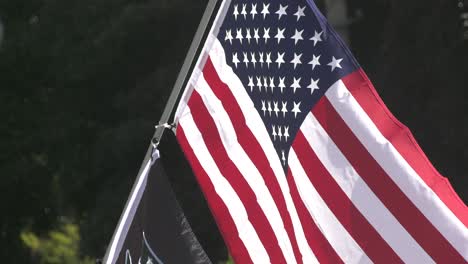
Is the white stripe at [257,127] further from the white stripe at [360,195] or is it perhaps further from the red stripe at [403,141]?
the red stripe at [403,141]

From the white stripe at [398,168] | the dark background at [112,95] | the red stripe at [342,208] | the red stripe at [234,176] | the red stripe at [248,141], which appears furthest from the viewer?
the dark background at [112,95]

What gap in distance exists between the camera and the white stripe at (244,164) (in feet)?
14.7

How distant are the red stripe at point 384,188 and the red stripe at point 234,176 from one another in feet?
1.92

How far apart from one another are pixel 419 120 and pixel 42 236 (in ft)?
36.1

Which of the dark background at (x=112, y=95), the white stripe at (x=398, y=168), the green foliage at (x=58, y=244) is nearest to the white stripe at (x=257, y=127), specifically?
the white stripe at (x=398, y=168)

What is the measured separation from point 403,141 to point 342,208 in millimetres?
359

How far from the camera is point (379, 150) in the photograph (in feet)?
12.9

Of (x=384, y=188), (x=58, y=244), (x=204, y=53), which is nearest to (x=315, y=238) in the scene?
(x=384, y=188)

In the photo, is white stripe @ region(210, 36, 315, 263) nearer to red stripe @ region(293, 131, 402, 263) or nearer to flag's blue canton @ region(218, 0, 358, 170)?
flag's blue canton @ region(218, 0, 358, 170)

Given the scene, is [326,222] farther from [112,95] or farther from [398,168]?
[112,95]

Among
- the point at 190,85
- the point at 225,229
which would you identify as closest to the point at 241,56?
the point at 190,85

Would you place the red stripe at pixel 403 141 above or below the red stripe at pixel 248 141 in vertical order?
below

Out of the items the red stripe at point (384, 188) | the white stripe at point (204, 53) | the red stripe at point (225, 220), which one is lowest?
the red stripe at point (384, 188)

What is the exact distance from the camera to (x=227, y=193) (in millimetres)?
4664
